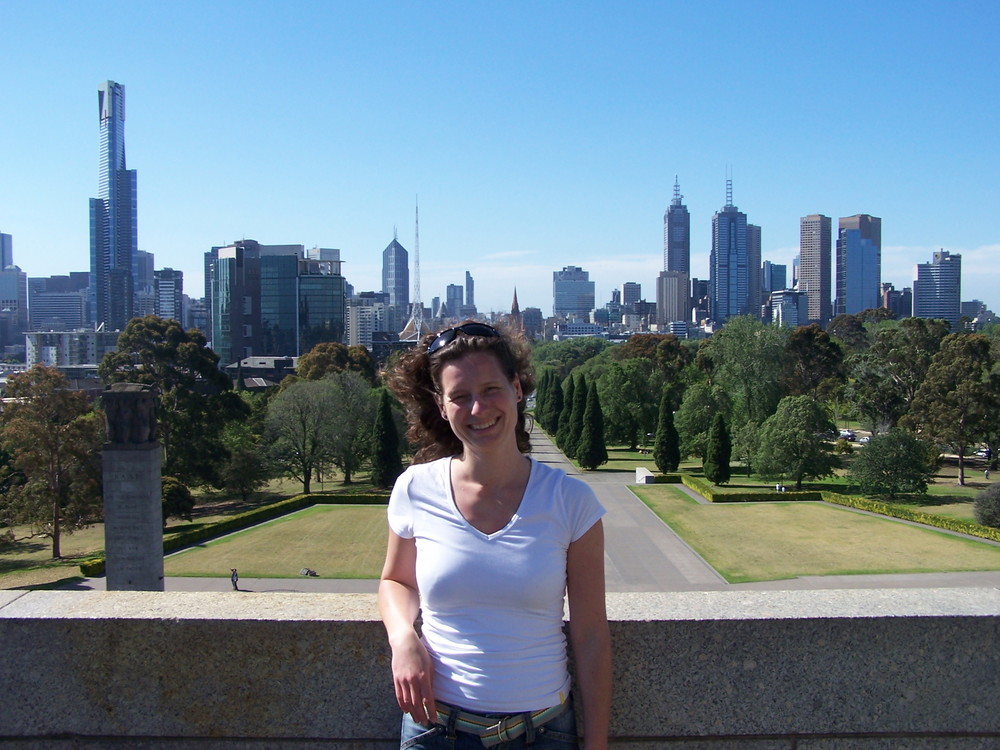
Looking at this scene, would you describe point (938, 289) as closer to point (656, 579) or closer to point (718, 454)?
point (718, 454)

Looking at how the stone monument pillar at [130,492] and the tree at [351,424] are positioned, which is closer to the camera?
the stone monument pillar at [130,492]

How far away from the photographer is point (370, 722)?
279 centimetres

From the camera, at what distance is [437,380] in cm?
273

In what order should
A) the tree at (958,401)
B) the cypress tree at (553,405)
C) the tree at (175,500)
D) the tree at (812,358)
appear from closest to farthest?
the tree at (175,500), the tree at (958,401), the tree at (812,358), the cypress tree at (553,405)

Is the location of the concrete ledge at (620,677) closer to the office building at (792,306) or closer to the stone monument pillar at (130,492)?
the stone monument pillar at (130,492)

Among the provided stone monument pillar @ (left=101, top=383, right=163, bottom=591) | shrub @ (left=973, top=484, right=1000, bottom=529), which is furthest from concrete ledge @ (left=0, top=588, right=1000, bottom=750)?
shrub @ (left=973, top=484, right=1000, bottom=529)

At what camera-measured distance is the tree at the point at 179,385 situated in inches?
1178

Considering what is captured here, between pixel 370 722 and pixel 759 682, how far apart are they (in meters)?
1.28

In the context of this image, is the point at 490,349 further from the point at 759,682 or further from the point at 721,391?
the point at 721,391

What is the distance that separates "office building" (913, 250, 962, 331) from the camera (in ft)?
590

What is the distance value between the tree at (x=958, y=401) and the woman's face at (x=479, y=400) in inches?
1469

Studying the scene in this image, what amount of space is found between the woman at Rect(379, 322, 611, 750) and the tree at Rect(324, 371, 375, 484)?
105 ft

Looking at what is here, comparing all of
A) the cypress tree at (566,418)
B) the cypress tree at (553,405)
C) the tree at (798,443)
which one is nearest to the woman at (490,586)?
the tree at (798,443)

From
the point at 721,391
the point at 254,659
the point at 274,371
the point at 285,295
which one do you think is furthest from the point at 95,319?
the point at 254,659
